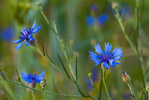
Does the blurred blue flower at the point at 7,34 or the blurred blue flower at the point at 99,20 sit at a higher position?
the blurred blue flower at the point at 7,34

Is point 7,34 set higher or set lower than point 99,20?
higher

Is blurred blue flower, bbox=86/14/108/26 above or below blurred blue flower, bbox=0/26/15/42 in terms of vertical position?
below

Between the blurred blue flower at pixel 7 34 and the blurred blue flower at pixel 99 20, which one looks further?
the blurred blue flower at pixel 7 34

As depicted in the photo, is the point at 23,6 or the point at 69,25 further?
the point at 69,25

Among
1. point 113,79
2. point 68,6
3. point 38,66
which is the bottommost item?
point 113,79

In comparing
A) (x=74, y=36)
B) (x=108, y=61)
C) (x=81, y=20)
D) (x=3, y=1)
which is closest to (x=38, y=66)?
(x=74, y=36)

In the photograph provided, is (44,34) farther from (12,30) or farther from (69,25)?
(12,30)

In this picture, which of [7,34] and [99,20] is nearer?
[99,20]

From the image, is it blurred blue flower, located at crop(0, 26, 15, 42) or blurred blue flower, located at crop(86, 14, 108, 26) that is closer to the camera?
blurred blue flower, located at crop(86, 14, 108, 26)
